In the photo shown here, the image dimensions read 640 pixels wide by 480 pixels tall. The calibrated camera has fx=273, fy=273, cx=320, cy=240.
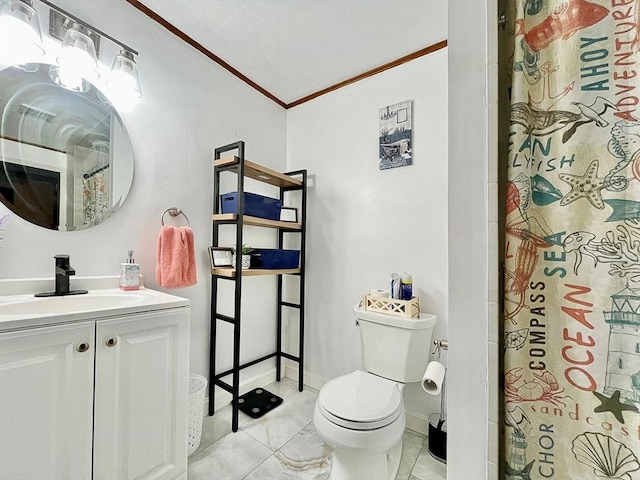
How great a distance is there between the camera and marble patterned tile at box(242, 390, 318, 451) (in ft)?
5.06

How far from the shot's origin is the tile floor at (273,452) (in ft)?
4.31

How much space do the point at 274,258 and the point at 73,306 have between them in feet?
3.39

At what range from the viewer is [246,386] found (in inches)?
78.5

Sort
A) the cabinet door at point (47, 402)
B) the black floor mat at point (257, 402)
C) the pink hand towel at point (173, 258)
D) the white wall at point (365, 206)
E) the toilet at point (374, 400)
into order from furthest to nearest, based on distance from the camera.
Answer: the black floor mat at point (257, 402)
the white wall at point (365, 206)
the pink hand towel at point (173, 258)
the toilet at point (374, 400)
the cabinet door at point (47, 402)

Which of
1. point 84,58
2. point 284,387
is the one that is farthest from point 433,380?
point 84,58

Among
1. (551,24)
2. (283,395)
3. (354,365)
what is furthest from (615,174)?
(283,395)

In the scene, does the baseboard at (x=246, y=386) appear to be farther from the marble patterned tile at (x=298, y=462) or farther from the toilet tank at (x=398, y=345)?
the toilet tank at (x=398, y=345)

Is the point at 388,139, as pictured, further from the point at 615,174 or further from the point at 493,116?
the point at 615,174

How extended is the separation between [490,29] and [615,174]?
375mm

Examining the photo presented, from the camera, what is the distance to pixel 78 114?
1279 mm

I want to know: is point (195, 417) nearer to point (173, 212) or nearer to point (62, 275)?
point (62, 275)

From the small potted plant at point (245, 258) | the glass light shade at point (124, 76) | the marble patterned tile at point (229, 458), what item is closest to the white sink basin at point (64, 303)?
the small potted plant at point (245, 258)

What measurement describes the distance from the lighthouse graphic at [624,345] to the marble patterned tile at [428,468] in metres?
1.21

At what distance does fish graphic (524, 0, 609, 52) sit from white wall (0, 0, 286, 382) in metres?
1.66
